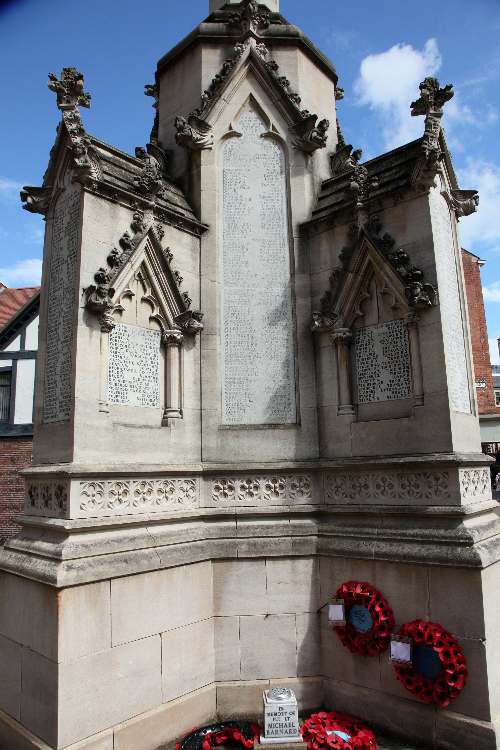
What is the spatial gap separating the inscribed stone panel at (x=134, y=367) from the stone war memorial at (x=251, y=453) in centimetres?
3

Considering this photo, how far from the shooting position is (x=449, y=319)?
684cm

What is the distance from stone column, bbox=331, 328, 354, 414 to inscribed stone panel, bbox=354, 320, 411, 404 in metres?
0.11

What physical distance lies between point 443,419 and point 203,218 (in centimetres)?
431

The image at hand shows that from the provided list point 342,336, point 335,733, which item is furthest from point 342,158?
point 335,733

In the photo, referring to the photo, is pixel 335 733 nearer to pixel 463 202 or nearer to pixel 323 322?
pixel 323 322

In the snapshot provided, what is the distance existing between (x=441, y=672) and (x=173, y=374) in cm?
448

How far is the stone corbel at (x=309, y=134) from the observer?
8.23 m

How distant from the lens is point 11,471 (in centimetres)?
2041

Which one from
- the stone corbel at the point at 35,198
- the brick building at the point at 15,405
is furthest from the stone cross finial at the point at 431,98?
the brick building at the point at 15,405

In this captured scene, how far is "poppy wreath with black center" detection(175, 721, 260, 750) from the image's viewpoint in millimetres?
5744

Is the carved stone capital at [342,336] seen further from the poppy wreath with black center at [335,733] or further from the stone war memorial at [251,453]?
the poppy wreath with black center at [335,733]

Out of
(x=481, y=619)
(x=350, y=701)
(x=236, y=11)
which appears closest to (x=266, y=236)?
(x=236, y=11)

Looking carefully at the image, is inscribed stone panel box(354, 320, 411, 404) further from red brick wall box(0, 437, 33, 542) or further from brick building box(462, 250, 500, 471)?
red brick wall box(0, 437, 33, 542)

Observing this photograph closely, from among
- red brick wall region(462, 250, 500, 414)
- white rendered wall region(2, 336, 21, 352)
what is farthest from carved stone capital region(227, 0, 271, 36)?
white rendered wall region(2, 336, 21, 352)
